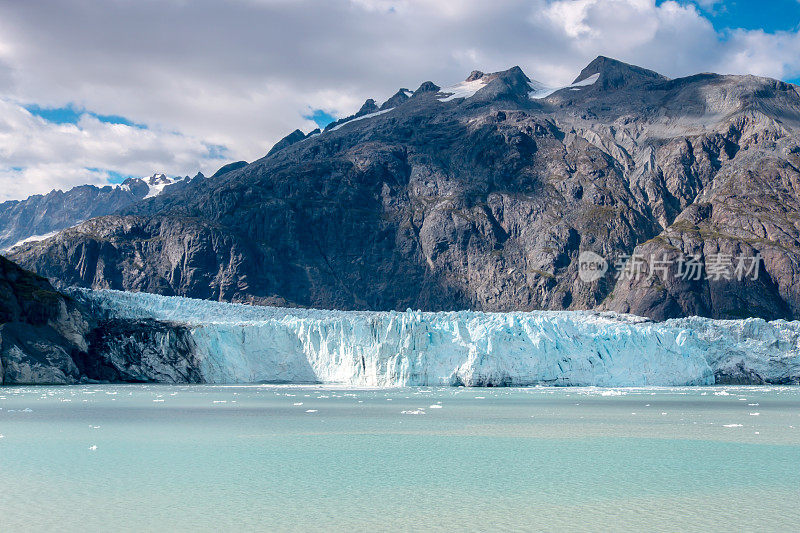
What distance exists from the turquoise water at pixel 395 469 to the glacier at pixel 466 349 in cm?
1942

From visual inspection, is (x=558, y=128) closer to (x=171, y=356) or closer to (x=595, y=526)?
(x=171, y=356)

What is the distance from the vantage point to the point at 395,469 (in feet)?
61.6

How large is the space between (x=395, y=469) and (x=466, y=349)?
3540 centimetres

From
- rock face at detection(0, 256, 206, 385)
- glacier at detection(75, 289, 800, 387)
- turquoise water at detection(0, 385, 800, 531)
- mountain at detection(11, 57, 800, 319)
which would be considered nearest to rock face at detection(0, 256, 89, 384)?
rock face at detection(0, 256, 206, 385)

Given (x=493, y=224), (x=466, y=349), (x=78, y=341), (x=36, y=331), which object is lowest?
(x=466, y=349)

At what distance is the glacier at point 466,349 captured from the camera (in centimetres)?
5441

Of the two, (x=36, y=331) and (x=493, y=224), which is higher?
(x=493, y=224)

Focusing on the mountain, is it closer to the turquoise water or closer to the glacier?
the glacier

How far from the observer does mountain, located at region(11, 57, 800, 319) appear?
141 metres

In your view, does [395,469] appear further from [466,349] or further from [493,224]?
[493,224]

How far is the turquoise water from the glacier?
19.4m

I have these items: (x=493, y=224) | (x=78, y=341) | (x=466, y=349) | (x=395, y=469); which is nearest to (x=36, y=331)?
(x=78, y=341)

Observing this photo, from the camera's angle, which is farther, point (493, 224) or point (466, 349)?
point (493, 224)

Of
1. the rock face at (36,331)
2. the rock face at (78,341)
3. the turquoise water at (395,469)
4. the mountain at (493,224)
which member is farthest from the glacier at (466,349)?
the mountain at (493,224)
